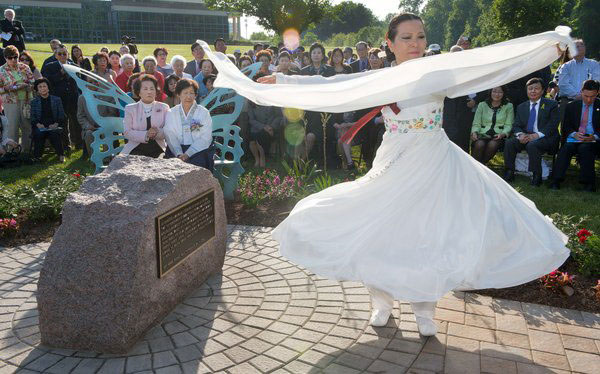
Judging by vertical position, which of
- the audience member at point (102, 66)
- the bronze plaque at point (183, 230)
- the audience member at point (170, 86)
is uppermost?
the audience member at point (102, 66)

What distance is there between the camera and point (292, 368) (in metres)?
3.78

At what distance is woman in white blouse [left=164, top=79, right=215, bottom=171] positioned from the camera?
24.8 ft

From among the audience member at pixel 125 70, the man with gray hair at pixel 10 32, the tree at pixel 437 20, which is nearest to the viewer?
the audience member at pixel 125 70

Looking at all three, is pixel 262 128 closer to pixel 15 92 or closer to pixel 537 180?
pixel 537 180

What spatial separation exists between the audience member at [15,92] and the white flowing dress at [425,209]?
9.98 meters

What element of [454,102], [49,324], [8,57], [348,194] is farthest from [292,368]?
[8,57]

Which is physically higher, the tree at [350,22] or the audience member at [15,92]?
the tree at [350,22]

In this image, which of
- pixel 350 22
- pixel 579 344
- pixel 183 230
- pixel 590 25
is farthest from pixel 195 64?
pixel 350 22

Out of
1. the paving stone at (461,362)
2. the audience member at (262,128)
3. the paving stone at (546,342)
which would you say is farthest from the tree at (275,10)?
the paving stone at (461,362)

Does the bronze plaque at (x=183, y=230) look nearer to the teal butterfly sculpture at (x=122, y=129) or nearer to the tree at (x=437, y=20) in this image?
the teal butterfly sculpture at (x=122, y=129)

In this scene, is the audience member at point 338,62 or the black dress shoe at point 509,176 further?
the audience member at point 338,62

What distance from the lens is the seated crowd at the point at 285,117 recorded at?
8.05 meters

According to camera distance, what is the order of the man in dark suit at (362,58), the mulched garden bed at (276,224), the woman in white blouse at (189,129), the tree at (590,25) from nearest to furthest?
the mulched garden bed at (276,224), the woman in white blouse at (189,129), the man in dark suit at (362,58), the tree at (590,25)

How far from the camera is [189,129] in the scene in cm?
759
